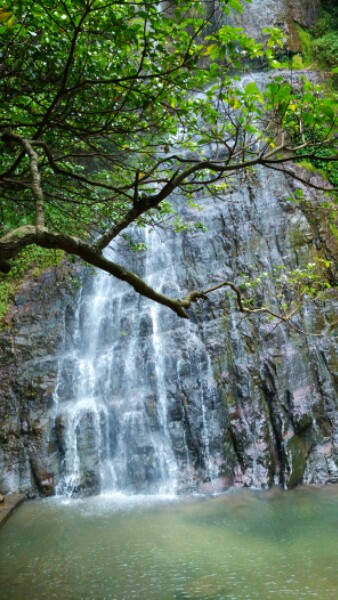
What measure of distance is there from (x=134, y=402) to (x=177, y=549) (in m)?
4.48

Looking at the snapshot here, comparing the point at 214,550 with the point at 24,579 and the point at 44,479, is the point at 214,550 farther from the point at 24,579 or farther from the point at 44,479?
the point at 44,479

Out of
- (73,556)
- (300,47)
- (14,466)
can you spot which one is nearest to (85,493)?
(14,466)

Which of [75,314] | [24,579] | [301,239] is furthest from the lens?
[75,314]

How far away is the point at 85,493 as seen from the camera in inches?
389

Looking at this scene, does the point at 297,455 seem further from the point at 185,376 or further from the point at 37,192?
the point at 37,192

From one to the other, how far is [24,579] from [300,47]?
17199mm

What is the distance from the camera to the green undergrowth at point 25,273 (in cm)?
1212

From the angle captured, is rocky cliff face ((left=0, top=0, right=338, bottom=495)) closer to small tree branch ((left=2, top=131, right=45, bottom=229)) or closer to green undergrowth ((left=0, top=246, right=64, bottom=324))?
green undergrowth ((left=0, top=246, right=64, bottom=324))

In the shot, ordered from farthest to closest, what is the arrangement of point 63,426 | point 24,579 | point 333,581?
point 63,426, point 24,579, point 333,581

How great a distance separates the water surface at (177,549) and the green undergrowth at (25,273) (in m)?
5.29

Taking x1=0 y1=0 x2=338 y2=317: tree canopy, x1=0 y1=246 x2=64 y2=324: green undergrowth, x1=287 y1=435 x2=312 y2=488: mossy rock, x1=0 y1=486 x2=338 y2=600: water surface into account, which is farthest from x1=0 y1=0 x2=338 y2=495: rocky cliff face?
x1=0 y1=0 x2=338 y2=317: tree canopy

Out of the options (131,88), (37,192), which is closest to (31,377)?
(37,192)

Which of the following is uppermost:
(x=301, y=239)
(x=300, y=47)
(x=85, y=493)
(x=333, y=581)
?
(x=300, y=47)

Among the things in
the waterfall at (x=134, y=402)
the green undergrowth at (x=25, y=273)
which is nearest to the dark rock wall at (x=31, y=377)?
the green undergrowth at (x=25, y=273)
